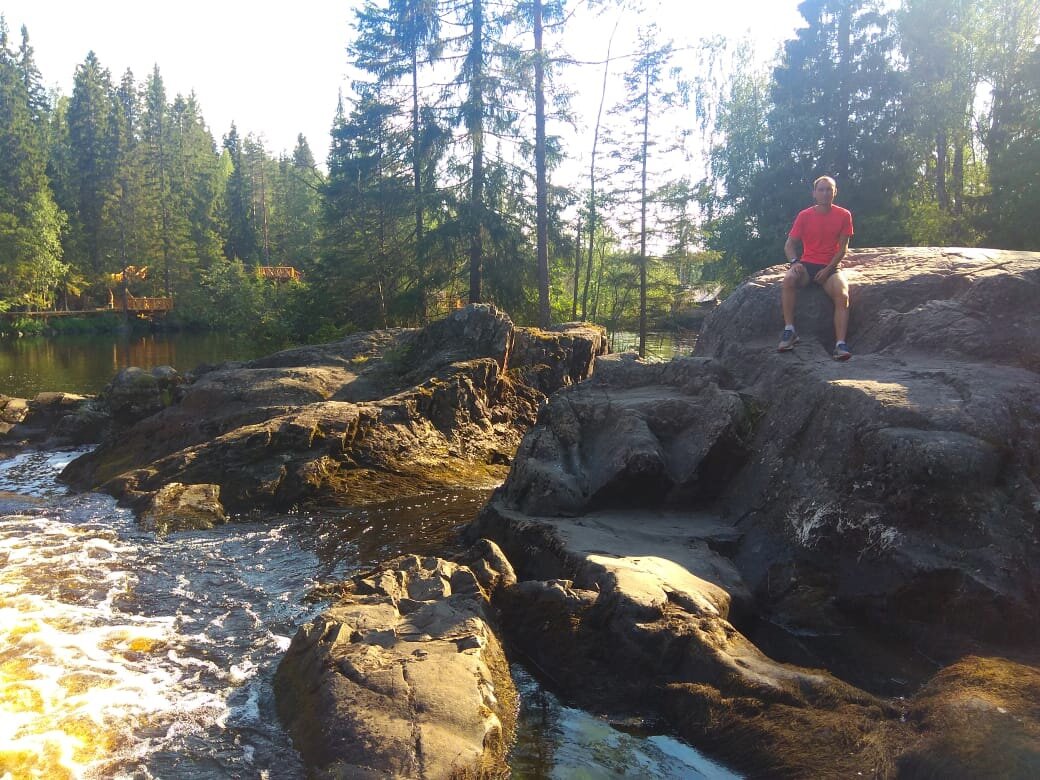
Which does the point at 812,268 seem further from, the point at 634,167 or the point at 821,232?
the point at 634,167

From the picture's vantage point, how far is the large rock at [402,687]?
4.10m

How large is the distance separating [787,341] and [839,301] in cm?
76

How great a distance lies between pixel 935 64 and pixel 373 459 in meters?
26.4

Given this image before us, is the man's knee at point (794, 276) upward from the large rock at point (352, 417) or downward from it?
upward

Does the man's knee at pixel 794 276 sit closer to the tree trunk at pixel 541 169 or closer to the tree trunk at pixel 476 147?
the tree trunk at pixel 541 169

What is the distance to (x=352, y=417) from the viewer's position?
11.3 meters

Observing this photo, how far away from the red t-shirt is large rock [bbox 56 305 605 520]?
19.2 feet

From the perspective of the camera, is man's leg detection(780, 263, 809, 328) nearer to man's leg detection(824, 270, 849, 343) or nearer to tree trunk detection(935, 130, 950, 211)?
man's leg detection(824, 270, 849, 343)

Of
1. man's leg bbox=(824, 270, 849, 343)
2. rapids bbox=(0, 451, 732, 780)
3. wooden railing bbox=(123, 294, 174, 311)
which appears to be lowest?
rapids bbox=(0, 451, 732, 780)

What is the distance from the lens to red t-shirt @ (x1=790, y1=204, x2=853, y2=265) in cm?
875

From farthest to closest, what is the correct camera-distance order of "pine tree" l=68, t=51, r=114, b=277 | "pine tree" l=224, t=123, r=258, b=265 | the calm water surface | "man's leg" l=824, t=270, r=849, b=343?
"pine tree" l=224, t=123, r=258, b=265, "pine tree" l=68, t=51, r=114, b=277, the calm water surface, "man's leg" l=824, t=270, r=849, b=343

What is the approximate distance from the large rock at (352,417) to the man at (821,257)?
5363 mm

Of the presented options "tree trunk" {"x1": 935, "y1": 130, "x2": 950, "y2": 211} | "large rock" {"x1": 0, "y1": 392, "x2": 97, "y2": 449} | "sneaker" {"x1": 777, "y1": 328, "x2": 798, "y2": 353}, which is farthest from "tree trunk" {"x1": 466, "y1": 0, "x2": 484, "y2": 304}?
"tree trunk" {"x1": 935, "y1": 130, "x2": 950, "y2": 211}

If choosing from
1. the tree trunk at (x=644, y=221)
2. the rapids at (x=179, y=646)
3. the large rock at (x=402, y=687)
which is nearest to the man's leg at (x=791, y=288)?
the rapids at (x=179, y=646)
